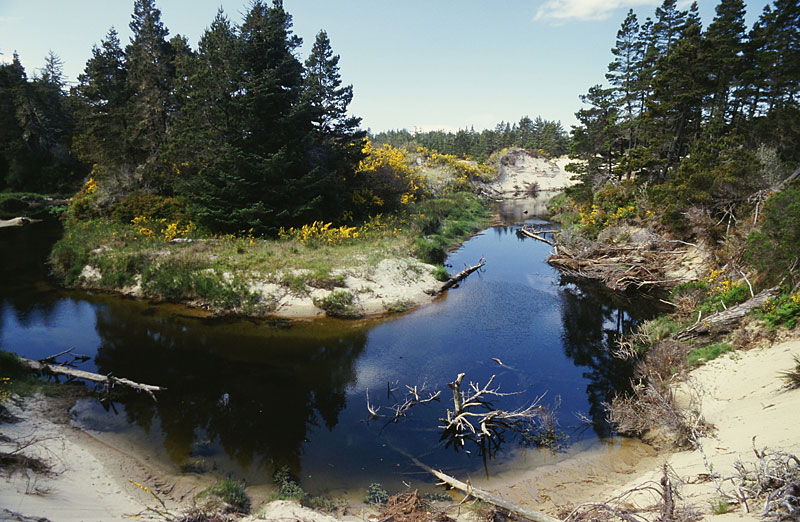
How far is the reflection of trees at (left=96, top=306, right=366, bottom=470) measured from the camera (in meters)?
11.8

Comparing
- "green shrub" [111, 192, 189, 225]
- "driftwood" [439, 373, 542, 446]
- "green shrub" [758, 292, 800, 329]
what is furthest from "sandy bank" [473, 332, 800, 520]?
"green shrub" [111, 192, 189, 225]

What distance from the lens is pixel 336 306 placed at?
68.7ft

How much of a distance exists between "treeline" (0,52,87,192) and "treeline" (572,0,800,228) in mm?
72664

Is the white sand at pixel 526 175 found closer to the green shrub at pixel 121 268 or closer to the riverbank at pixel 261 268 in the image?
the riverbank at pixel 261 268

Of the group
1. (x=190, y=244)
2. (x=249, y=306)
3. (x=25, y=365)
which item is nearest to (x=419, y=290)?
(x=249, y=306)

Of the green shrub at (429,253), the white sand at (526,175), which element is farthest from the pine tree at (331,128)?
the white sand at (526,175)

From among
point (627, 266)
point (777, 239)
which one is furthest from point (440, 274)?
point (777, 239)

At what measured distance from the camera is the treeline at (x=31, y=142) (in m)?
57.0

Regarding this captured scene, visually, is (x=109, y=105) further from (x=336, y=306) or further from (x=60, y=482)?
(x=60, y=482)

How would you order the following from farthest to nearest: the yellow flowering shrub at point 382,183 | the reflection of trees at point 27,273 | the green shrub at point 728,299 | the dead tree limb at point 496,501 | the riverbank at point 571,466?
1. the yellow flowering shrub at point 382,183
2. the reflection of trees at point 27,273
3. the green shrub at point 728,299
4. the riverbank at point 571,466
5. the dead tree limb at point 496,501

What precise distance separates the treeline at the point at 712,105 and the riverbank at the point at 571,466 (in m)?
13.1

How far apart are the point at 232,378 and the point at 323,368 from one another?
137 inches

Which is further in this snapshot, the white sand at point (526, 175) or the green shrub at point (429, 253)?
the white sand at point (526, 175)

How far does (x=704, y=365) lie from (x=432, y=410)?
934cm
